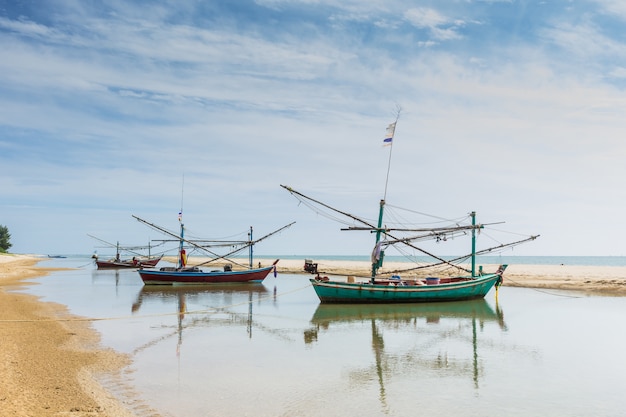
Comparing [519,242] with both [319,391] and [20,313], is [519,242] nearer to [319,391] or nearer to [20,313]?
[319,391]

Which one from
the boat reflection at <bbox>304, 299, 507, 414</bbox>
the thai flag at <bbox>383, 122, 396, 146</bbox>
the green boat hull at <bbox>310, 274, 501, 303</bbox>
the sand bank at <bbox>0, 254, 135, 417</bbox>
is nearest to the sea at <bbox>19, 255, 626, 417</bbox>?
the boat reflection at <bbox>304, 299, 507, 414</bbox>

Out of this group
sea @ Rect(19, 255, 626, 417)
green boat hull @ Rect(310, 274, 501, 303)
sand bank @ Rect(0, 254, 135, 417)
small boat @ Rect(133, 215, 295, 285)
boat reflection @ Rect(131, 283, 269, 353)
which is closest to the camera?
sand bank @ Rect(0, 254, 135, 417)

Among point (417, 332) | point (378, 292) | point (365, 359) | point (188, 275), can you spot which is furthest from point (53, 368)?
point (188, 275)

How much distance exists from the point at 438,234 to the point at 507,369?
21.1 metres

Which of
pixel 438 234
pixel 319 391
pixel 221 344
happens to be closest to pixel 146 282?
pixel 438 234

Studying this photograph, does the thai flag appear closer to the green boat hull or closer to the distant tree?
the green boat hull

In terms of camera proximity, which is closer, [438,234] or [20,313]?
[20,313]

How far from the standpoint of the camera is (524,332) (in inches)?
872

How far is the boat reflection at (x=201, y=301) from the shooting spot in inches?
985

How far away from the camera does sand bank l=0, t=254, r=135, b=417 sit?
10281 millimetres

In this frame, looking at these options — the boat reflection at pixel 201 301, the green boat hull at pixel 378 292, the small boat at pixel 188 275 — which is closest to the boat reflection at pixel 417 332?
the green boat hull at pixel 378 292

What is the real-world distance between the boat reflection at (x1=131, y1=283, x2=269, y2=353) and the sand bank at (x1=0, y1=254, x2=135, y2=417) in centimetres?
338

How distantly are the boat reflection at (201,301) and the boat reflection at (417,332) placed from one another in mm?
4980

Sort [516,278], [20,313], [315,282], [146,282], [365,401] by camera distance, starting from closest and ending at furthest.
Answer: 1. [365,401]
2. [20,313]
3. [315,282]
4. [146,282]
5. [516,278]
